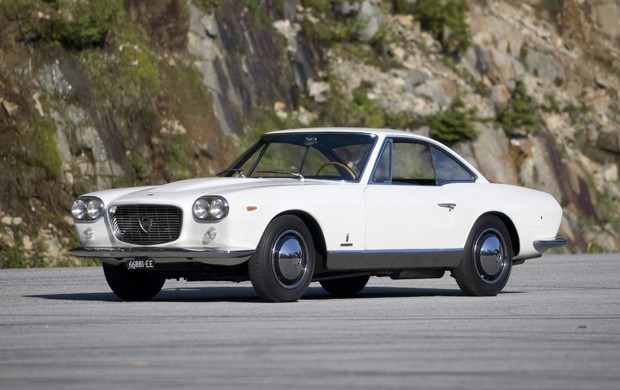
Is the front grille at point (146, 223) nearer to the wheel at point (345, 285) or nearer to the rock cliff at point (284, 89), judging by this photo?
the wheel at point (345, 285)

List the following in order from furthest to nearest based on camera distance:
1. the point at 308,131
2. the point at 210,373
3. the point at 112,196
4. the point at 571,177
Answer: the point at 571,177
the point at 308,131
the point at 112,196
the point at 210,373

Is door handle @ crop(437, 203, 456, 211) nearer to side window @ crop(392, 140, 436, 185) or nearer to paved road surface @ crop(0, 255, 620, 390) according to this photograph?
paved road surface @ crop(0, 255, 620, 390)

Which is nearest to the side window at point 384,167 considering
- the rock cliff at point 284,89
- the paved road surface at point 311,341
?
the paved road surface at point 311,341

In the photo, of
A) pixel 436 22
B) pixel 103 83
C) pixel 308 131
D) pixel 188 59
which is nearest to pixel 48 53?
pixel 103 83

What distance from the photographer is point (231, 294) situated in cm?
1385

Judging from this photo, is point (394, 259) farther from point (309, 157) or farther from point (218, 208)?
point (218, 208)

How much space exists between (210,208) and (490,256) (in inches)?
131

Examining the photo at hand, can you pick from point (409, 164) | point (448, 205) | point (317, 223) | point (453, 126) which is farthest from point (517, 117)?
point (317, 223)

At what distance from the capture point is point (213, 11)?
27.6 metres

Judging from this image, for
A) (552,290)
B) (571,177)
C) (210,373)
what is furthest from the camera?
(571,177)

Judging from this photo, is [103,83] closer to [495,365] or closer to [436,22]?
[436,22]

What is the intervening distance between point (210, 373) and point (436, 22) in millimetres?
26910

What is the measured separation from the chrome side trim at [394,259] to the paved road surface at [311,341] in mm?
327

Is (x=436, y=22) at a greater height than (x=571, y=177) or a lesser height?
greater
